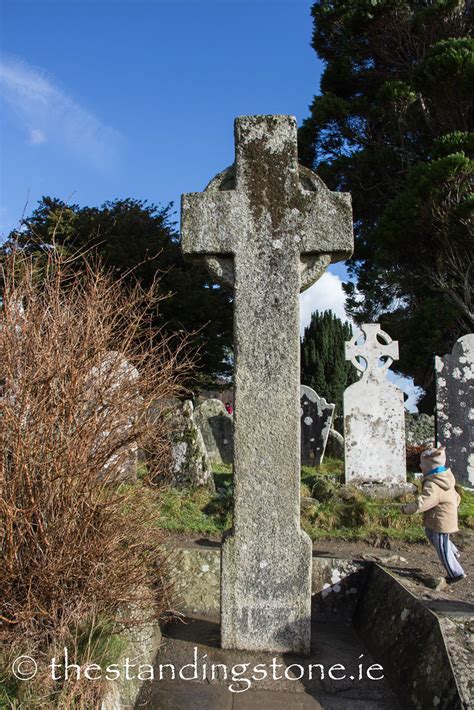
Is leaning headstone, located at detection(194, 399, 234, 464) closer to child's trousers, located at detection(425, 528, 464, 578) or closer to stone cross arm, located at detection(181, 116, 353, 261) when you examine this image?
child's trousers, located at detection(425, 528, 464, 578)

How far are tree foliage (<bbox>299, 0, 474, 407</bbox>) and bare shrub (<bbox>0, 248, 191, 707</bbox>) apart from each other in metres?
15.2

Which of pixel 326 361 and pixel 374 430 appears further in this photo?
pixel 326 361

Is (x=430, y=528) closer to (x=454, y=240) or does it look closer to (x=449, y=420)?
(x=449, y=420)

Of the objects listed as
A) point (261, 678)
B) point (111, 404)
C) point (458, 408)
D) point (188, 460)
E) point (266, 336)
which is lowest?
point (261, 678)

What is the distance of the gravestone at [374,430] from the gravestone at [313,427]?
195 cm

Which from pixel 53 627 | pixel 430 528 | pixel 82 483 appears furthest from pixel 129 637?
pixel 430 528

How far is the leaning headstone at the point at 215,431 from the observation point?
11.6 metres

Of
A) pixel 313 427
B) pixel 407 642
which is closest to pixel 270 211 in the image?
Result: pixel 407 642

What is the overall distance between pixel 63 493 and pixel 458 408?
8820 millimetres

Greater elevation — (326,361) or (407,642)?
(326,361)

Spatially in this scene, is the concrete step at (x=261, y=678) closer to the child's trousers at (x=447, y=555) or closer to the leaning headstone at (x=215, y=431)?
the child's trousers at (x=447, y=555)

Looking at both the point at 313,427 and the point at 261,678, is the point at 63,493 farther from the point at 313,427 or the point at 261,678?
the point at 313,427

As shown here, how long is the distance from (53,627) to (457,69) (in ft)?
64.0

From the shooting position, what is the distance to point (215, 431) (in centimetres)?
1167
